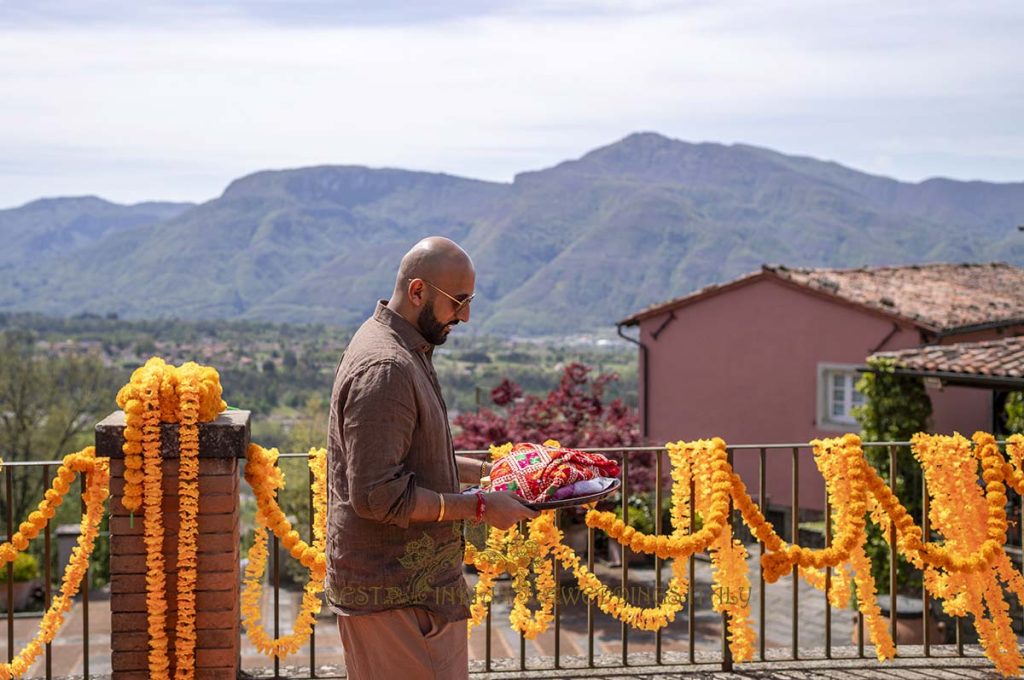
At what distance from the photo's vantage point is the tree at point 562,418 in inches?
533

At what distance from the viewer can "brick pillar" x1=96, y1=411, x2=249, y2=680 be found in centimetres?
382

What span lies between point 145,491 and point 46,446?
33.0 meters

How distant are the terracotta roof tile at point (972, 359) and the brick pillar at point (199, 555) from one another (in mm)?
11352

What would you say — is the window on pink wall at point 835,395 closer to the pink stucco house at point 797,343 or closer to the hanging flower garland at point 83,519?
the pink stucco house at point 797,343

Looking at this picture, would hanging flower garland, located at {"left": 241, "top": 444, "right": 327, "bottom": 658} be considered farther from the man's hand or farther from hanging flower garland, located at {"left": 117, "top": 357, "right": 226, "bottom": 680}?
the man's hand

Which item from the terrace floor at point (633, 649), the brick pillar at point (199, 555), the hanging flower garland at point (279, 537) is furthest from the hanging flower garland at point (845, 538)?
the brick pillar at point (199, 555)

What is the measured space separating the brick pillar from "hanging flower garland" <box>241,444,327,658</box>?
0.23 metres

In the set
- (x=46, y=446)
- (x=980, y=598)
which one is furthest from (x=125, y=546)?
(x=46, y=446)

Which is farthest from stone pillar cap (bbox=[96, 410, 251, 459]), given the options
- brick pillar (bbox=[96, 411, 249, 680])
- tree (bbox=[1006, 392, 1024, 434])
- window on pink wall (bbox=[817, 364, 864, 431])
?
window on pink wall (bbox=[817, 364, 864, 431])

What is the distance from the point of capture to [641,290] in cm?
15562

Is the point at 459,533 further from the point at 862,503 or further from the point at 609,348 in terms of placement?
the point at 609,348

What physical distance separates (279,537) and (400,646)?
1712mm

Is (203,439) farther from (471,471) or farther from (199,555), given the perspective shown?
(471,471)

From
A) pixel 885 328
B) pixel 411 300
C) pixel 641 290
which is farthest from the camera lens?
pixel 641 290
